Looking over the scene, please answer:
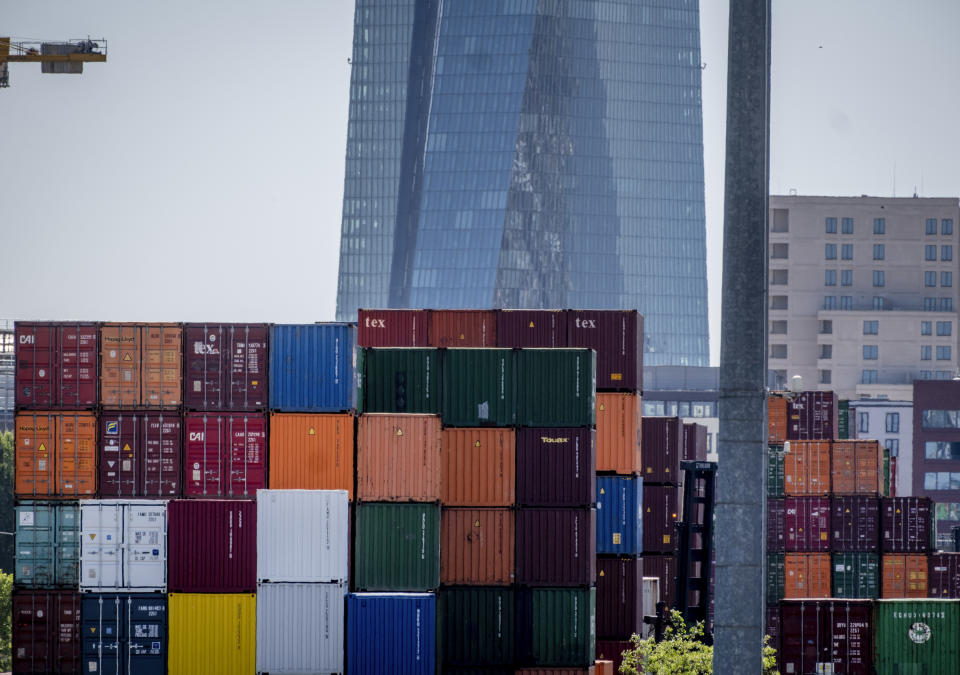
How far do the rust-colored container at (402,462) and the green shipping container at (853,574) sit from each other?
36643 mm

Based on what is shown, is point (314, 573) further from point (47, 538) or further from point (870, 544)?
point (870, 544)

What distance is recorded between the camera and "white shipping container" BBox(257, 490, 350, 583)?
40.8 metres

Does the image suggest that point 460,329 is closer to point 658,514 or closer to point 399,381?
point 399,381

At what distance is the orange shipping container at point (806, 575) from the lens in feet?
242

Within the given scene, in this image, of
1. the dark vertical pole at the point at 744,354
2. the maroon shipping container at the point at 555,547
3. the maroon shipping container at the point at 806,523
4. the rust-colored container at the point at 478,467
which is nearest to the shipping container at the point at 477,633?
the maroon shipping container at the point at 555,547

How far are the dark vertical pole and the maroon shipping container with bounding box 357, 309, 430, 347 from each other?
40.0 m

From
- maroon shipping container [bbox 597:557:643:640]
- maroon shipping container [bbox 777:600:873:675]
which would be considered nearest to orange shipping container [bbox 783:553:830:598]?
maroon shipping container [bbox 597:557:643:640]

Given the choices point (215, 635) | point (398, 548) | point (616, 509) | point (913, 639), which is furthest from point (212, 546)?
point (913, 639)

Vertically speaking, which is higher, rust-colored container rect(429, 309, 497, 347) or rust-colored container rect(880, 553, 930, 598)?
rust-colored container rect(429, 309, 497, 347)

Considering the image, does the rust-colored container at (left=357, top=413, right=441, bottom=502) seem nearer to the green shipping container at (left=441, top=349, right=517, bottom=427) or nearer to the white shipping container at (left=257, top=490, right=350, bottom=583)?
the white shipping container at (left=257, top=490, right=350, bottom=583)

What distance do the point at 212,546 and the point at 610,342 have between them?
52.3 feet

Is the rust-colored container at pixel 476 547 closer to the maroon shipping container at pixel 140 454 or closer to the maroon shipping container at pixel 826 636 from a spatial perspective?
the maroon shipping container at pixel 140 454

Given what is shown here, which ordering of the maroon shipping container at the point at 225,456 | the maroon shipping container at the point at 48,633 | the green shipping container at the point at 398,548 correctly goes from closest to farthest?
the green shipping container at the point at 398,548
the maroon shipping container at the point at 48,633
the maroon shipping container at the point at 225,456

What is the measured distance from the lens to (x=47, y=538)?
4434 cm
